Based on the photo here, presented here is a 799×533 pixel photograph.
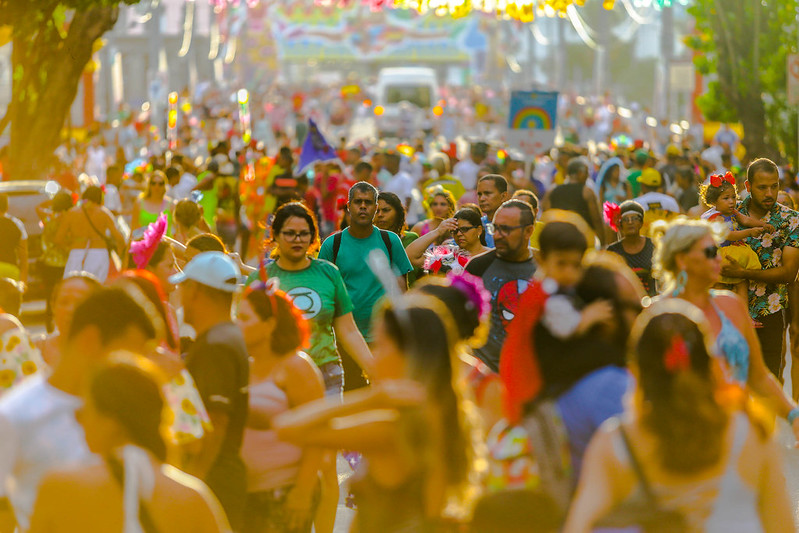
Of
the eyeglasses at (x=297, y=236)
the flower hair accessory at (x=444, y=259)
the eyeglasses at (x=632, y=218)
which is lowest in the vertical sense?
the flower hair accessory at (x=444, y=259)

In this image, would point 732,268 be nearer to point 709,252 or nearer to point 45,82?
point 709,252

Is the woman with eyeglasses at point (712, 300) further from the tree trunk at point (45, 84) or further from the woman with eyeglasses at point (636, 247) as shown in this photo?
the tree trunk at point (45, 84)

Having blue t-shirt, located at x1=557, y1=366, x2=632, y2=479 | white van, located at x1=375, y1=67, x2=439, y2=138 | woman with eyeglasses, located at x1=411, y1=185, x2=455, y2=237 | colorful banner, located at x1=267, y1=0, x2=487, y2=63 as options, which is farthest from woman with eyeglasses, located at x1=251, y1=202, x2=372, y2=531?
colorful banner, located at x1=267, y1=0, x2=487, y2=63

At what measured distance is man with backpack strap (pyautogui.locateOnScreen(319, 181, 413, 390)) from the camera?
29.3 ft

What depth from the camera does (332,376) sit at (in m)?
7.54

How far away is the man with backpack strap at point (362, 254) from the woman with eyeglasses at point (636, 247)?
160 centimetres

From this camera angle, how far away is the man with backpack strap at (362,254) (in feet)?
29.3

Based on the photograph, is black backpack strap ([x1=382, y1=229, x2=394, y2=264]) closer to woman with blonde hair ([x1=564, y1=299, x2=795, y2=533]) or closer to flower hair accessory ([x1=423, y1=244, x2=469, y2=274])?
flower hair accessory ([x1=423, y1=244, x2=469, y2=274])

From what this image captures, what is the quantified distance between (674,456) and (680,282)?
2.14m

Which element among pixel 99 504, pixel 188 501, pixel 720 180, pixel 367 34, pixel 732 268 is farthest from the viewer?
pixel 367 34

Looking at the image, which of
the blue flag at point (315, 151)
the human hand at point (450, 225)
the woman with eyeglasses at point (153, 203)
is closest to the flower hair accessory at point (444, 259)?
the human hand at point (450, 225)

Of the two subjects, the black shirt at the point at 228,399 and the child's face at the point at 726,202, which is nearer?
the black shirt at the point at 228,399

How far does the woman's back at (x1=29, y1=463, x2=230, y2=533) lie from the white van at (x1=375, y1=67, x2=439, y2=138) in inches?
2366

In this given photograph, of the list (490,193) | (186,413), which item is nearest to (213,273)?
(186,413)
